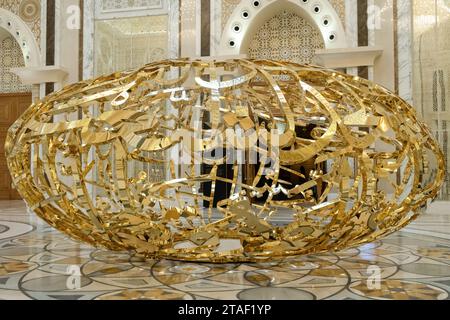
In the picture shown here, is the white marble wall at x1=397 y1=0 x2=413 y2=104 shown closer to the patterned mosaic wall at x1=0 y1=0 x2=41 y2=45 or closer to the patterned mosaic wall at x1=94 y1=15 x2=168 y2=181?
the patterned mosaic wall at x1=94 y1=15 x2=168 y2=181

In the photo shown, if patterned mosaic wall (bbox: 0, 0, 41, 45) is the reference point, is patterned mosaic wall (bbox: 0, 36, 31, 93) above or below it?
below

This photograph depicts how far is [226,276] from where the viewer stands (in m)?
1.10

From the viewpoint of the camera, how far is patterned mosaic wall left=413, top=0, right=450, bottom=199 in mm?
4473

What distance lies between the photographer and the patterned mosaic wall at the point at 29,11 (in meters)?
5.33

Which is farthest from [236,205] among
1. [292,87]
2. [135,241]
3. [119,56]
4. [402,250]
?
[119,56]

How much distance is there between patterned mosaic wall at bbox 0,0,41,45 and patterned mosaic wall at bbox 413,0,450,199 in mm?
4087

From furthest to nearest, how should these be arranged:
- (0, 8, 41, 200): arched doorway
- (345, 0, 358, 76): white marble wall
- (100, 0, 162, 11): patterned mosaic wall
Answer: (0, 8, 41, 200): arched doorway < (100, 0, 162, 11): patterned mosaic wall < (345, 0, 358, 76): white marble wall

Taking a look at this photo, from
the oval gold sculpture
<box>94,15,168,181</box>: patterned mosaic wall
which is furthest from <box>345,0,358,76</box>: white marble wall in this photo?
the oval gold sculpture

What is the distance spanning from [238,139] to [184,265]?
0.42 metres

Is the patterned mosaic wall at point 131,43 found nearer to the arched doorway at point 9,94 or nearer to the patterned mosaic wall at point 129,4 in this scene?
the patterned mosaic wall at point 129,4

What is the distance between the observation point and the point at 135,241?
1103 mm

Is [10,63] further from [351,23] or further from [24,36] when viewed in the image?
[351,23]

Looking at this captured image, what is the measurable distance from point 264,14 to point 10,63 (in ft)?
11.2
